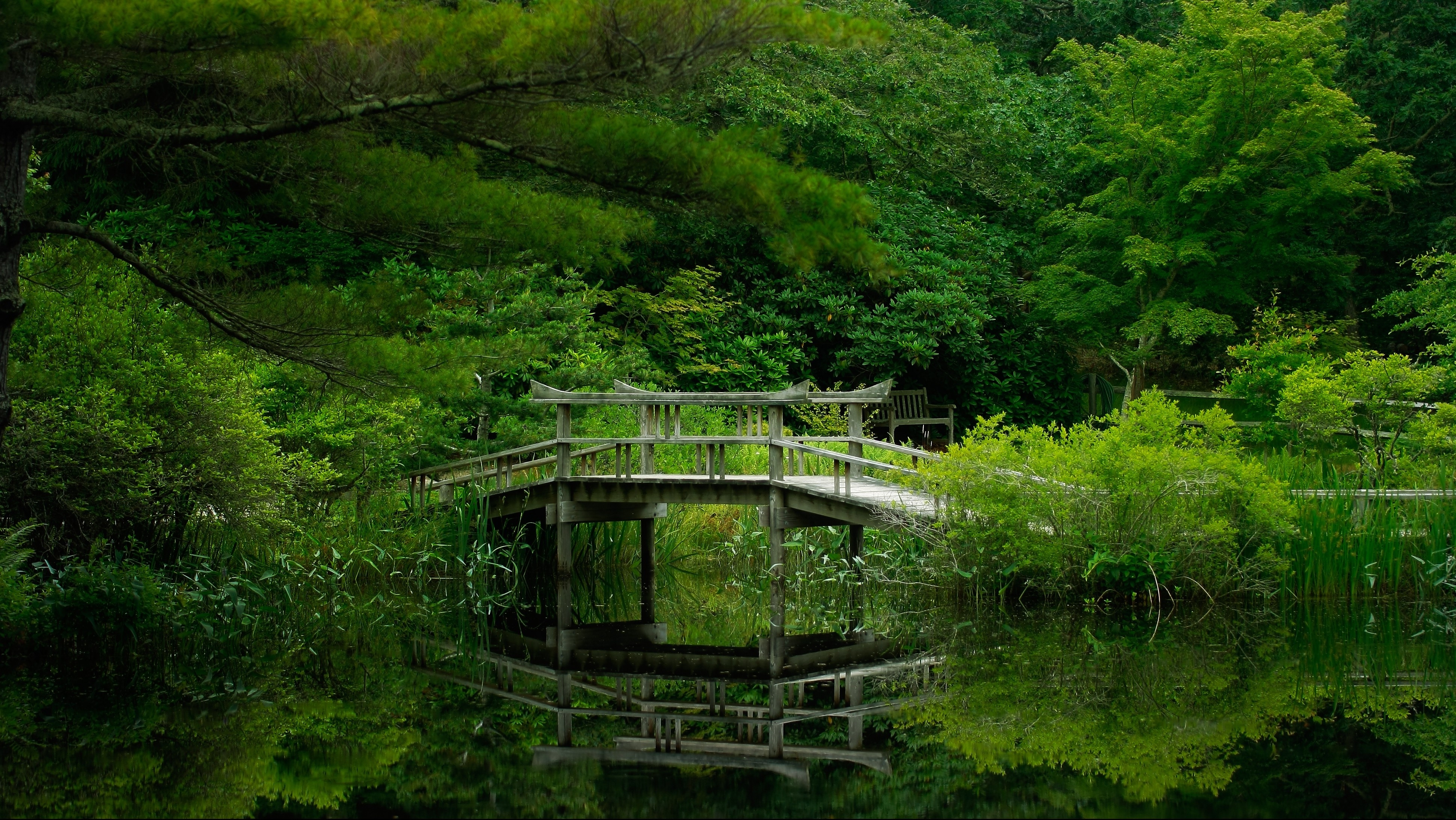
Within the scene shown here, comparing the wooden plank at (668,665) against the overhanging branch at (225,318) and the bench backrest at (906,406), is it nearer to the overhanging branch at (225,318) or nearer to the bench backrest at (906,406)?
the overhanging branch at (225,318)

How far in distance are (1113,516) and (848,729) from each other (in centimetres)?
427

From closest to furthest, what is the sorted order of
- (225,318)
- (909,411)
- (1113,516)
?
(225,318) < (1113,516) < (909,411)

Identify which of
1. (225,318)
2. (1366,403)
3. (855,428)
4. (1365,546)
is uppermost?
(225,318)

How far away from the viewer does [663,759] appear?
6.70 meters

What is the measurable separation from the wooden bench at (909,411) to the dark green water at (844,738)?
11156mm

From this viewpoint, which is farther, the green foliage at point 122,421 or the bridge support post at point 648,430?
the bridge support post at point 648,430

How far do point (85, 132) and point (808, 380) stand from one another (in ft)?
20.1

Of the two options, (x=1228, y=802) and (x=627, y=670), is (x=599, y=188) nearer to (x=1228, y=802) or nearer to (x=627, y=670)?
(x=627, y=670)

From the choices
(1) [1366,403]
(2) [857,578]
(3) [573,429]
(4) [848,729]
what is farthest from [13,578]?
(1) [1366,403]

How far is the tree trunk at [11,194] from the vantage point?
25.9 feet

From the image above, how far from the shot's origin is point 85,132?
8.55 meters

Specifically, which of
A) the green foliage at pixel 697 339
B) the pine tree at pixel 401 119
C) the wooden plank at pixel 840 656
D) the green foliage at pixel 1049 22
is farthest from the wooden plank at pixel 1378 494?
the green foliage at pixel 1049 22

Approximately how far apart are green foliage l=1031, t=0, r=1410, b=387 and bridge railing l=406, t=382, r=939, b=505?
27.0ft

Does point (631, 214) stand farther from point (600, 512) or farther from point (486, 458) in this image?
point (600, 512)
